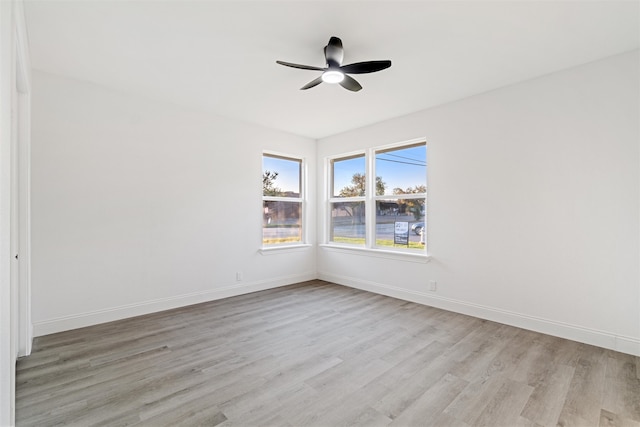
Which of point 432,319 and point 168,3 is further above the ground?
point 168,3

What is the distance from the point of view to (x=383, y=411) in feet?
6.36

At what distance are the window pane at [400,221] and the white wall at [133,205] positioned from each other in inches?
76.0

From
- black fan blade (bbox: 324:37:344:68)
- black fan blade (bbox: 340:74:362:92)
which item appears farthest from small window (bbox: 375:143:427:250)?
black fan blade (bbox: 324:37:344:68)

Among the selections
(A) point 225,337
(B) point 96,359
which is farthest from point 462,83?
(B) point 96,359

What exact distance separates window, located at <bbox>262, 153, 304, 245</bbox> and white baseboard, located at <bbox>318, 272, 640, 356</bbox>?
159 cm

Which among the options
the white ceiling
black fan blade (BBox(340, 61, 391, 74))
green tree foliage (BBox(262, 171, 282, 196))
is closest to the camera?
the white ceiling

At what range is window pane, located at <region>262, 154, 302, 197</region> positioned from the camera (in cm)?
514

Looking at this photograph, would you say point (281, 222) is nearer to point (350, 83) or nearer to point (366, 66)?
point (350, 83)

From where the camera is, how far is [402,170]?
4582mm

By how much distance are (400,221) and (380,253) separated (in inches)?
22.8

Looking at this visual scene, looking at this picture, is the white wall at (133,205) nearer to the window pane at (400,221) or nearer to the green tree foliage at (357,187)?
the green tree foliage at (357,187)

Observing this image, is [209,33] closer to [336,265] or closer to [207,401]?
[207,401]

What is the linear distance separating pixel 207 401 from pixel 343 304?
2359mm

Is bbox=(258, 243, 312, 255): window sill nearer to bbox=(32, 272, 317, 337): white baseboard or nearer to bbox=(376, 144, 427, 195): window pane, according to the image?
bbox=(32, 272, 317, 337): white baseboard
